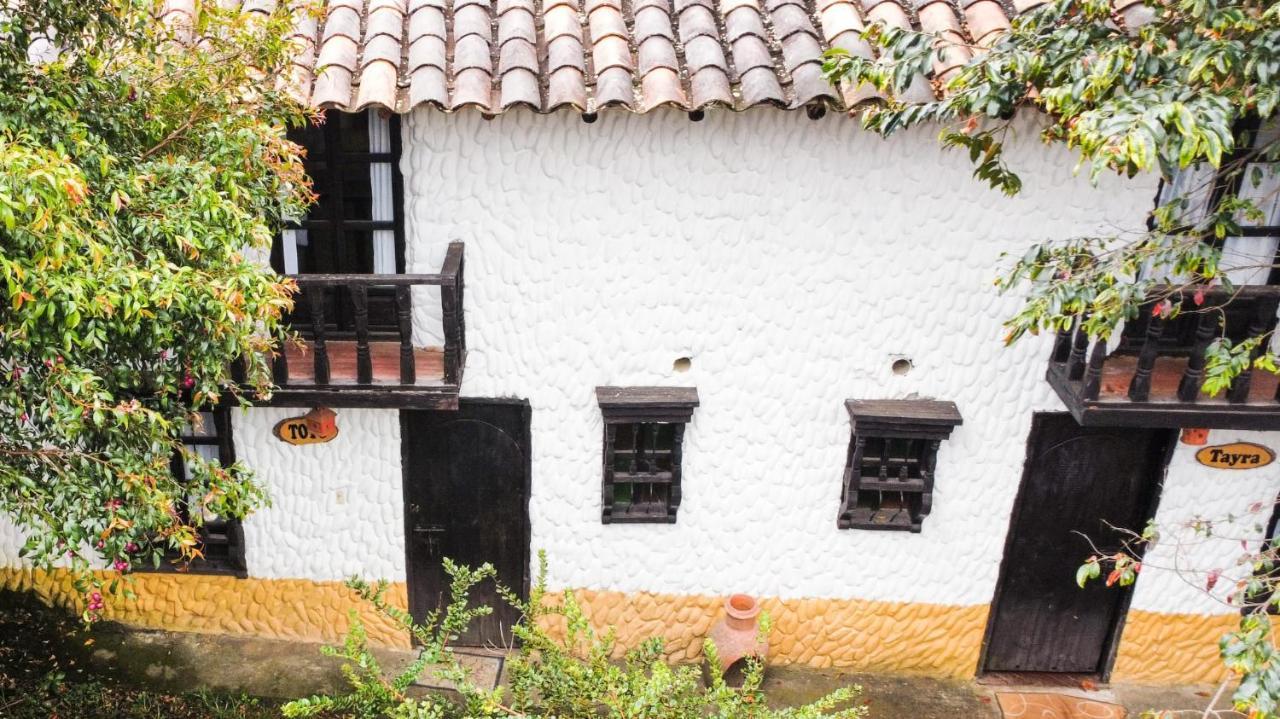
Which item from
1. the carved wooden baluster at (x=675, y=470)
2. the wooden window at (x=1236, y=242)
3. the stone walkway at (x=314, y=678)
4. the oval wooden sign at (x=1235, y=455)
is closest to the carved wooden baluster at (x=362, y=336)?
→ the carved wooden baluster at (x=675, y=470)

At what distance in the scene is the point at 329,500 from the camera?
7.32 metres

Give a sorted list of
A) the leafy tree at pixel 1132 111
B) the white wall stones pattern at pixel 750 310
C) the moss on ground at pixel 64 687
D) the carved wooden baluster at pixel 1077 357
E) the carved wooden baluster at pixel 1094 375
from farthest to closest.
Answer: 1. the moss on ground at pixel 64 687
2. the white wall stones pattern at pixel 750 310
3. the carved wooden baluster at pixel 1077 357
4. the carved wooden baluster at pixel 1094 375
5. the leafy tree at pixel 1132 111

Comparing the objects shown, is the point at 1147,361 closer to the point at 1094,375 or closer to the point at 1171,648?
the point at 1094,375

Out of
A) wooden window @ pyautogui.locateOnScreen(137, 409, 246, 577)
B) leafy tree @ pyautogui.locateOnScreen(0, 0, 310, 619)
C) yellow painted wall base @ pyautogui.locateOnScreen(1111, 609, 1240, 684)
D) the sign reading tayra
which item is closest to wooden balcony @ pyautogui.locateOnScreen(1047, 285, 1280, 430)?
yellow painted wall base @ pyautogui.locateOnScreen(1111, 609, 1240, 684)

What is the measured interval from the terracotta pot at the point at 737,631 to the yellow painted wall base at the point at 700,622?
209 mm

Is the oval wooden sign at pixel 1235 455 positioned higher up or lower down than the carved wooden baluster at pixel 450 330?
lower down

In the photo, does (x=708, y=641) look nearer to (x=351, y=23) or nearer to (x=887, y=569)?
(x=887, y=569)

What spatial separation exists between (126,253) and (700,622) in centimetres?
532

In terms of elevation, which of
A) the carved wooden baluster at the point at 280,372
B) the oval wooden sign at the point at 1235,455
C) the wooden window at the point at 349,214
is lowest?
the oval wooden sign at the point at 1235,455

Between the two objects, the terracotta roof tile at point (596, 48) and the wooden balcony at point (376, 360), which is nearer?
the terracotta roof tile at point (596, 48)

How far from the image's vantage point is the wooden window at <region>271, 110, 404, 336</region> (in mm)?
6211

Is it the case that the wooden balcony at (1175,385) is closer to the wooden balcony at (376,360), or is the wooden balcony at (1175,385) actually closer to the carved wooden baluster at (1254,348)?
the carved wooden baluster at (1254,348)

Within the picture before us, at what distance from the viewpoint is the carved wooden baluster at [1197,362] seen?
18.8ft

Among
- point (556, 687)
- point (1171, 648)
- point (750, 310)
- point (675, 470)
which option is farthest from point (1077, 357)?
point (556, 687)
